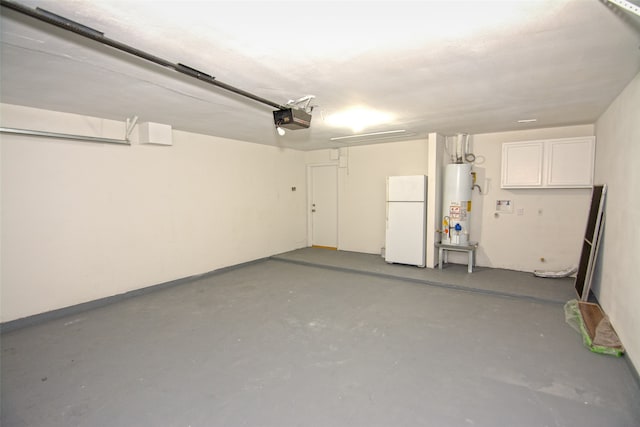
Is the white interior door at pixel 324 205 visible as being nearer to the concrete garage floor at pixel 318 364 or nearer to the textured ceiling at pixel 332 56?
the concrete garage floor at pixel 318 364

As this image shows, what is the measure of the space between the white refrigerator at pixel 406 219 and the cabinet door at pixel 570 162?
6.04 ft

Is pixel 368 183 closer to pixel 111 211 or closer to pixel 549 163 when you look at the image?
pixel 549 163

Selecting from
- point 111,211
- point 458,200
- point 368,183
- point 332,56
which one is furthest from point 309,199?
point 332,56

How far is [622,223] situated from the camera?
115 inches

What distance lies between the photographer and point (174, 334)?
3.19 metres

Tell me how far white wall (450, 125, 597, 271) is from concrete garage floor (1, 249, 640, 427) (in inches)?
31.5

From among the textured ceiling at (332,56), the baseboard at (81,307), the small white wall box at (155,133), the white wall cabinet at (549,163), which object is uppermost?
the textured ceiling at (332,56)

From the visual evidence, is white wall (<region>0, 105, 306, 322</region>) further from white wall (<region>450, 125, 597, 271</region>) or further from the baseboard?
white wall (<region>450, 125, 597, 271</region>)

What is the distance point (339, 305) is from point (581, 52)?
3.34 meters

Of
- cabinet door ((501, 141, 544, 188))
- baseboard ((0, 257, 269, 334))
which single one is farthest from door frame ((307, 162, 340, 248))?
cabinet door ((501, 141, 544, 188))

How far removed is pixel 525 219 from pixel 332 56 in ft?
15.2

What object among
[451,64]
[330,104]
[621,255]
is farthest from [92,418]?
[621,255]

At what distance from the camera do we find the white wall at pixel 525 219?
4.79 meters

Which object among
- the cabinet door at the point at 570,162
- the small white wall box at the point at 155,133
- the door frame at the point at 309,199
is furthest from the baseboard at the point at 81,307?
the cabinet door at the point at 570,162
